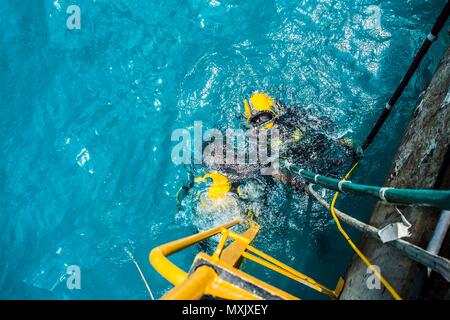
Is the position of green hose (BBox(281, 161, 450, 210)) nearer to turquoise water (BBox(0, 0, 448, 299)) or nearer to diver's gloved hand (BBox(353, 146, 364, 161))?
diver's gloved hand (BBox(353, 146, 364, 161))

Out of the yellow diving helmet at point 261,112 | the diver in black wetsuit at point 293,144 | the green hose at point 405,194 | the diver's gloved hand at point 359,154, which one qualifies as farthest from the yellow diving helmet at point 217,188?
the green hose at point 405,194

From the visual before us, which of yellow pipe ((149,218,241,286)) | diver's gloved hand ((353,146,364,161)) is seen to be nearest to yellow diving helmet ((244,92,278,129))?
diver's gloved hand ((353,146,364,161))

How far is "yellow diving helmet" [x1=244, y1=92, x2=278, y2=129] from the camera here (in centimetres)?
488

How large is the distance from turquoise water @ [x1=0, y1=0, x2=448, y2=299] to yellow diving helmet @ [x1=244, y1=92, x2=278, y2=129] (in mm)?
940

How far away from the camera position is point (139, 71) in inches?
265

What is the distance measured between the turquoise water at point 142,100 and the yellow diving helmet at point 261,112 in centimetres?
94

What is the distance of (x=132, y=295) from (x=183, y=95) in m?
4.20

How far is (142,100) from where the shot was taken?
661 centimetres

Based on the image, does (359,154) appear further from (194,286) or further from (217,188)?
(194,286)

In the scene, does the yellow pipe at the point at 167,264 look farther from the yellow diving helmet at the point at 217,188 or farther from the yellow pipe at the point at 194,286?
the yellow diving helmet at the point at 217,188

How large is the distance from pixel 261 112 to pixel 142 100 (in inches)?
118

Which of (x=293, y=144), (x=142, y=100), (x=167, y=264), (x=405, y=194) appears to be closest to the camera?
(x=405, y=194)

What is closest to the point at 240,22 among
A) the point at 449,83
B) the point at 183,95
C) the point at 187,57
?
the point at 187,57

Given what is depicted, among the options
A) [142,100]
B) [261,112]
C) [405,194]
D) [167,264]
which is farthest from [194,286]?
[142,100]
